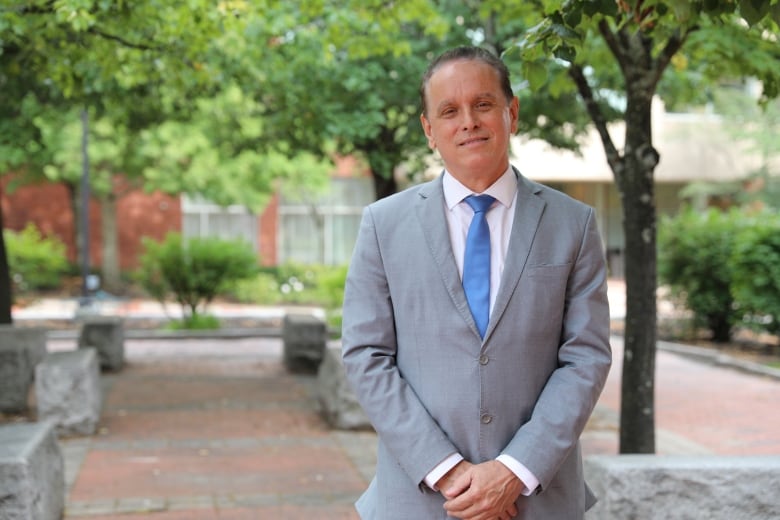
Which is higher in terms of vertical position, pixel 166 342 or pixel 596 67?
pixel 596 67

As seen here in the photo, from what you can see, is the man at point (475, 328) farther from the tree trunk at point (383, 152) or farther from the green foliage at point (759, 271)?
the green foliage at point (759, 271)

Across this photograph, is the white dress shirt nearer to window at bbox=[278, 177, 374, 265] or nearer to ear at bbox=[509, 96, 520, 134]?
ear at bbox=[509, 96, 520, 134]

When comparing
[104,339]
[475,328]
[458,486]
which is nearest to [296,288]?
[104,339]

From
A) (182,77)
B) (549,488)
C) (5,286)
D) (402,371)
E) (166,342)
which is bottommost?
(166,342)

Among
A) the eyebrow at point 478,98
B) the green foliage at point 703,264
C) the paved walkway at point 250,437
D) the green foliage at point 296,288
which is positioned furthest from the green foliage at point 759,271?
the eyebrow at point 478,98

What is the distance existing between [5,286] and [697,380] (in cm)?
902

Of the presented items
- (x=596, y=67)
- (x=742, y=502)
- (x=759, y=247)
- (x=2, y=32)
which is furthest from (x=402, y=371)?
(x=759, y=247)

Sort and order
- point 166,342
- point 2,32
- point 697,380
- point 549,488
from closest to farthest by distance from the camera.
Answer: point 549,488 < point 2,32 < point 697,380 < point 166,342

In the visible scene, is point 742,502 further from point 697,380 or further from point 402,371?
point 697,380

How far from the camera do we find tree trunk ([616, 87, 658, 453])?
6.58 m

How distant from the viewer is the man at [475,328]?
2.70 metres

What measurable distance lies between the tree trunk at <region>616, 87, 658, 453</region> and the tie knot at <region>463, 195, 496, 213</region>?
3.91m

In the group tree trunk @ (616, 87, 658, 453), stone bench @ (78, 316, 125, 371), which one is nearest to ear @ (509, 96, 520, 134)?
tree trunk @ (616, 87, 658, 453)

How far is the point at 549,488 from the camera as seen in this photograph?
2.80 metres
